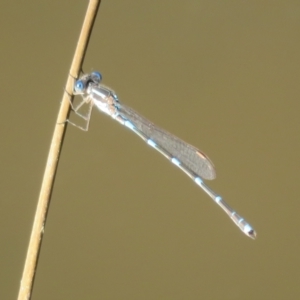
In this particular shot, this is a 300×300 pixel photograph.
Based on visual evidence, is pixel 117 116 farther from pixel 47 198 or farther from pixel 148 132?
pixel 47 198

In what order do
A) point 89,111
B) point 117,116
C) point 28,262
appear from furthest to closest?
point 117,116 < point 89,111 < point 28,262

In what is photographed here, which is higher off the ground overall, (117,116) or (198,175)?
(117,116)

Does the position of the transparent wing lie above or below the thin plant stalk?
above

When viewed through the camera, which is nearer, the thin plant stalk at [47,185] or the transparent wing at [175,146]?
the thin plant stalk at [47,185]

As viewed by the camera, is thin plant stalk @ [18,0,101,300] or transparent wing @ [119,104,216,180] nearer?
thin plant stalk @ [18,0,101,300]

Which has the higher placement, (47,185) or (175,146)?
(175,146)

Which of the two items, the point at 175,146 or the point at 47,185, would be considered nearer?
the point at 47,185

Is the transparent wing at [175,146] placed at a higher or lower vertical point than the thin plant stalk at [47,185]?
higher

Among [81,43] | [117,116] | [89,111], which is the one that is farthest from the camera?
[117,116]

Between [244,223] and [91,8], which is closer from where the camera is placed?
[91,8]

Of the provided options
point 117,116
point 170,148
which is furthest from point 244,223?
point 117,116

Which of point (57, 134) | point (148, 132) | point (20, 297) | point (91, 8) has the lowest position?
point (20, 297)
